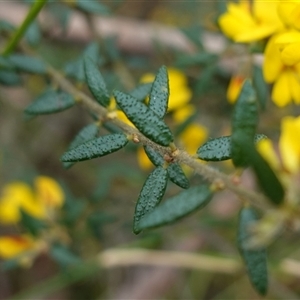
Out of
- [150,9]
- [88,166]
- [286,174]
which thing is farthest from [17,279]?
[286,174]

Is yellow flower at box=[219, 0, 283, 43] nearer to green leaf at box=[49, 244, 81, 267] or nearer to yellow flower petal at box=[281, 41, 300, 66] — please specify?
yellow flower petal at box=[281, 41, 300, 66]

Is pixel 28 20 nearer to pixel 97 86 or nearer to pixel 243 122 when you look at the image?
pixel 97 86

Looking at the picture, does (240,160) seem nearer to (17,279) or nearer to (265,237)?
(265,237)

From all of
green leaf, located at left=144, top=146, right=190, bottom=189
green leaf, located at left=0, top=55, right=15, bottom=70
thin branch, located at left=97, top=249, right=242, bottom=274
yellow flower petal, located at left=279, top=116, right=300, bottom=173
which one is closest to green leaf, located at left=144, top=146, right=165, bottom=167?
green leaf, located at left=144, top=146, right=190, bottom=189

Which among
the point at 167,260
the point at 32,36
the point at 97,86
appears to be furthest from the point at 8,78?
the point at 167,260

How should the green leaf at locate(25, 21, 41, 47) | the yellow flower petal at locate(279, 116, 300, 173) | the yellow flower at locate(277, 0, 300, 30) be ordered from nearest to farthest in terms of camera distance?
1. the yellow flower at locate(277, 0, 300, 30)
2. the yellow flower petal at locate(279, 116, 300, 173)
3. the green leaf at locate(25, 21, 41, 47)

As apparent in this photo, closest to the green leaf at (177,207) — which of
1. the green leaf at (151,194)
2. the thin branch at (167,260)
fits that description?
the green leaf at (151,194)
